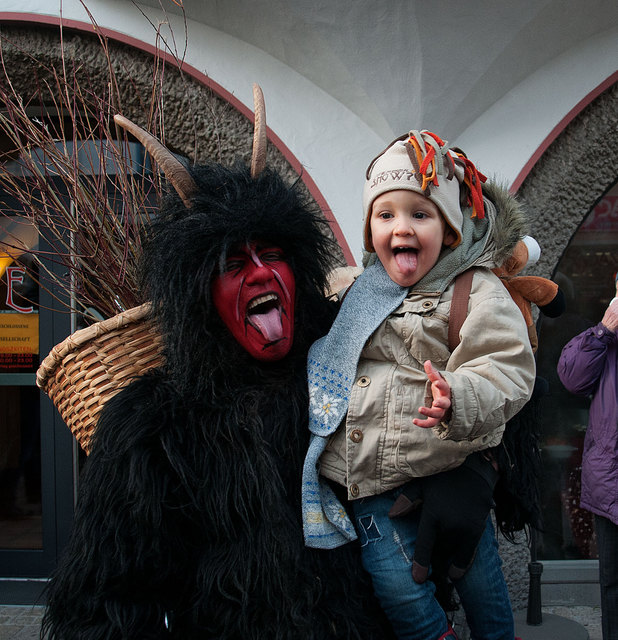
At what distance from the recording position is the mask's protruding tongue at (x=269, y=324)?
141 cm

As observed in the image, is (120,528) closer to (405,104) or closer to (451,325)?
(451,325)

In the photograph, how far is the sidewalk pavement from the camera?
3.47 metres

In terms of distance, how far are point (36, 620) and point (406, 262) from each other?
11.6 feet

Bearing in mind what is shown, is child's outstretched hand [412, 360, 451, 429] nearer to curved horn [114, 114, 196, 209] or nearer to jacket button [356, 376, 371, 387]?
jacket button [356, 376, 371, 387]

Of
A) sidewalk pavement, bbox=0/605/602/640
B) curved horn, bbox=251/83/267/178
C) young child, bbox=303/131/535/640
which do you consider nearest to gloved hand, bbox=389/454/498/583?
young child, bbox=303/131/535/640

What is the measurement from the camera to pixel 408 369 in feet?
4.65

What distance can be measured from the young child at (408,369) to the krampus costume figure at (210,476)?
0.08 metres

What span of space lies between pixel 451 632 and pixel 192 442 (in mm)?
767

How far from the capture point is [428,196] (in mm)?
1445

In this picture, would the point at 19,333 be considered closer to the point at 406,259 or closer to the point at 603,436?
the point at 406,259

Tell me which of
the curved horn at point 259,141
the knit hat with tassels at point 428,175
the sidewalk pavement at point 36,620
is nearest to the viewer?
the knit hat with tassels at point 428,175

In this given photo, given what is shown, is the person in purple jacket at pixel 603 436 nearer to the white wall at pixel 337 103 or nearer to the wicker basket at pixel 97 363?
the white wall at pixel 337 103

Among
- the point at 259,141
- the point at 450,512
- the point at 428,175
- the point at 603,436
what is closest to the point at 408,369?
the point at 450,512

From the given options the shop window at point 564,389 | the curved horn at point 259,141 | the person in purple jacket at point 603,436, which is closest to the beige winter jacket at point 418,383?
the curved horn at point 259,141
